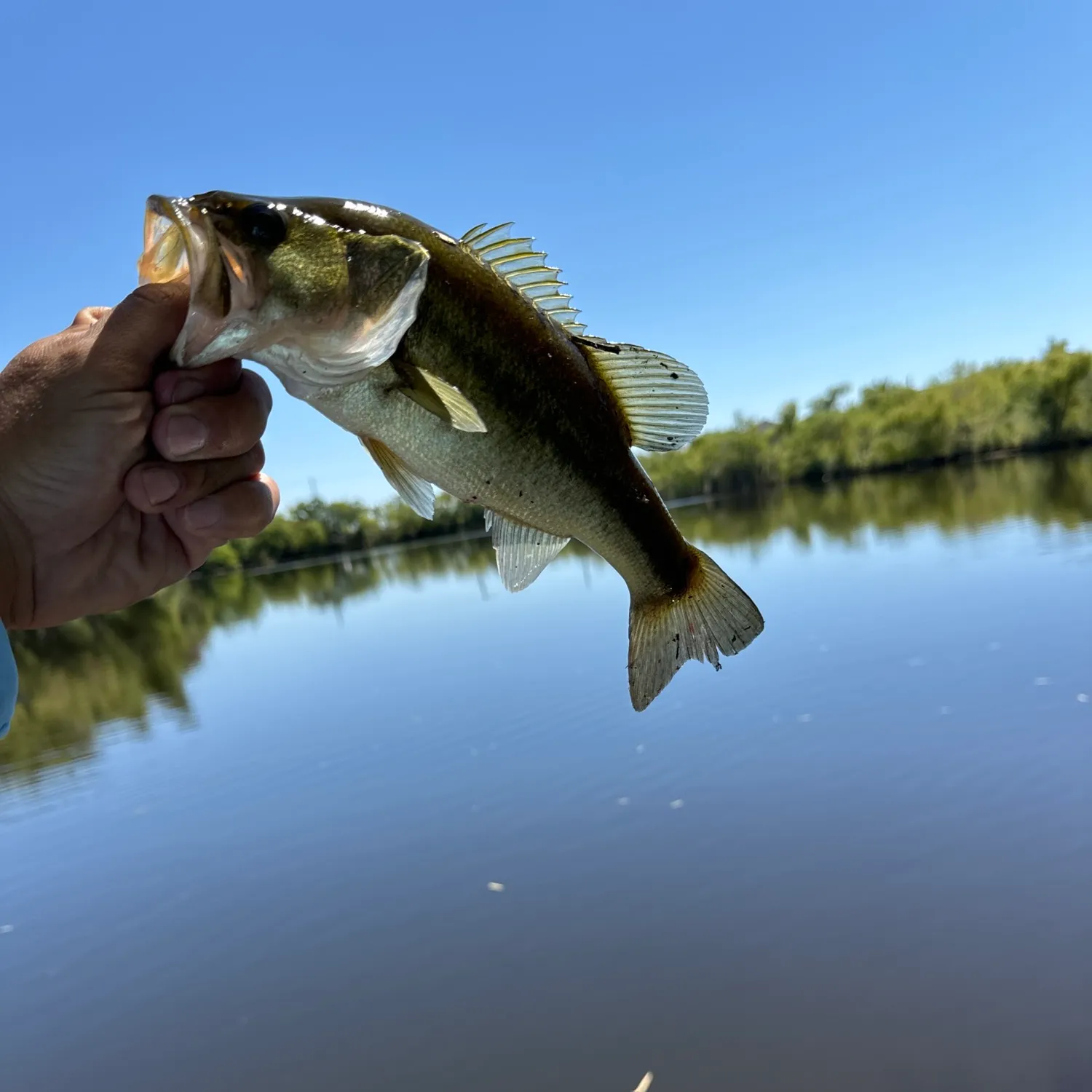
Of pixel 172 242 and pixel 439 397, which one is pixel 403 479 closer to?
pixel 439 397

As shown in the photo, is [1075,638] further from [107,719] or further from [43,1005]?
[107,719]

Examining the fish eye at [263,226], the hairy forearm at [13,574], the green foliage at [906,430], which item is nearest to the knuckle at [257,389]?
the fish eye at [263,226]

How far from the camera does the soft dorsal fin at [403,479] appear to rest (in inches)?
81.5

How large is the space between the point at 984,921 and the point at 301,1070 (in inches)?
314

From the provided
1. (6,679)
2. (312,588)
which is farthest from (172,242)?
(312,588)

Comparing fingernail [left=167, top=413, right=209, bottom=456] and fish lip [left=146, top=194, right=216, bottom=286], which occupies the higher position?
fish lip [left=146, top=194, right=216, bottom=286]

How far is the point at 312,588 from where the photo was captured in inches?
2982

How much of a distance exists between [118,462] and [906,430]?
4035 inches

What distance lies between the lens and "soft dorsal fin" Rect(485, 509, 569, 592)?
2.20 m

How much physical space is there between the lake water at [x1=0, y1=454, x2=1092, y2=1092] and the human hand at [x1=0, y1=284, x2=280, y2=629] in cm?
778

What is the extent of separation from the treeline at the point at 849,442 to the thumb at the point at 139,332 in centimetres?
6915

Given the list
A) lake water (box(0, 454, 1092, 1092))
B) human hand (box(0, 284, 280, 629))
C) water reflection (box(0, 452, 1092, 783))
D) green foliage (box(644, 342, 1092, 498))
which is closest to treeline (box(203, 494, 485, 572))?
water reflection (box(0, 452, 1092, 783))

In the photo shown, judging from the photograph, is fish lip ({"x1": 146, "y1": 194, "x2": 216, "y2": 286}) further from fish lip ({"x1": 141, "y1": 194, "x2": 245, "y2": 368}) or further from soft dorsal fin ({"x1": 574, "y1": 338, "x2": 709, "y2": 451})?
soft dorsal fin ({"x1": 574, "y1": 338, "x2": 709, "y2": 451})

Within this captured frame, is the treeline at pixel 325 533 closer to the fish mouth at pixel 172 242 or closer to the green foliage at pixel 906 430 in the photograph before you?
the green foliage at pixel 906 430
